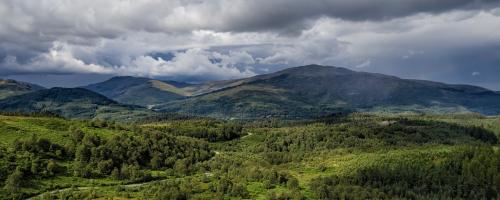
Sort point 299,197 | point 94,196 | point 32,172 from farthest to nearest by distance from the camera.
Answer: point 299,197, point 32,172, point 94,196

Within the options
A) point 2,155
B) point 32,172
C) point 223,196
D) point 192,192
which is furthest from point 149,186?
point 2,155

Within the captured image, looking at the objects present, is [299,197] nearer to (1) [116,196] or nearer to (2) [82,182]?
(1) [116,196]

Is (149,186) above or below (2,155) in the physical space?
below

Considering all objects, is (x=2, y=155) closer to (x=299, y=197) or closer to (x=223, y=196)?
(x=223, y=196)

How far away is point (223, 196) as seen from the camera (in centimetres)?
19312

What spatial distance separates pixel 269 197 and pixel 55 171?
92187mm

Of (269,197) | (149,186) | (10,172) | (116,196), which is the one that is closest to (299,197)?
(269,197)

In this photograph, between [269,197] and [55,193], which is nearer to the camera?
[55,193]

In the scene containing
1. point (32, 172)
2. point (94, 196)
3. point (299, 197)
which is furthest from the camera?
point (299, 197)

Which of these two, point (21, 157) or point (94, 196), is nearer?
point (94, 196)

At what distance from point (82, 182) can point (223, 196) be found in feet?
197

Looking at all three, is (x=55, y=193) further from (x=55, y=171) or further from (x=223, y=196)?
(x=223, y=196)

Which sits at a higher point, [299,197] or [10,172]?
[10,172]

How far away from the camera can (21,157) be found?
194m
